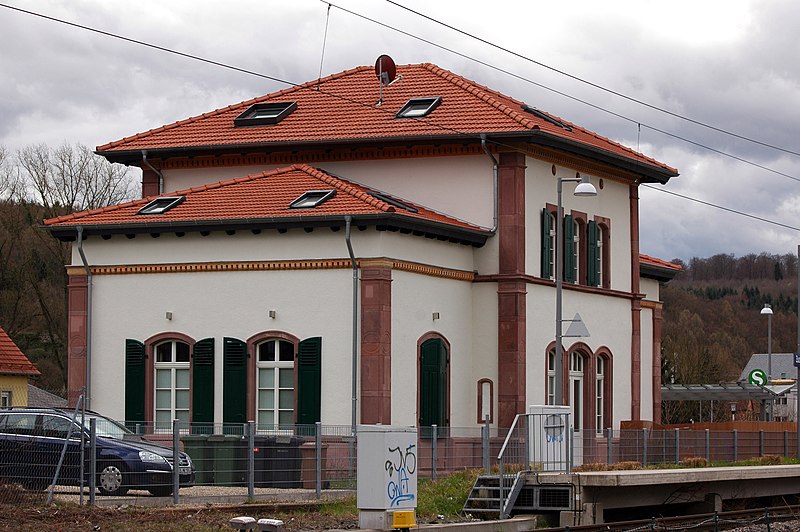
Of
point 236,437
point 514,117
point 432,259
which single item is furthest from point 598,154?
point 236,437

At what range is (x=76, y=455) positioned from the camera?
74.3 ft

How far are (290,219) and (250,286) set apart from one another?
1.91 meters

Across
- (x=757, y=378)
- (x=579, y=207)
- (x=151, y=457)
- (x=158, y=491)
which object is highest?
(x=579, y=207)

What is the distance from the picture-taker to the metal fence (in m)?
22.0

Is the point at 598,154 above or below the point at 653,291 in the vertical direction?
above

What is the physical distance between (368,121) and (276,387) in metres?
7.99

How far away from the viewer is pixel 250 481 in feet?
79.3

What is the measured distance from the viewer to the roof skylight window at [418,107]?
36.9 metres

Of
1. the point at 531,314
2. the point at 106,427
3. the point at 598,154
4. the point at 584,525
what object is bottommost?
the point at 584,525

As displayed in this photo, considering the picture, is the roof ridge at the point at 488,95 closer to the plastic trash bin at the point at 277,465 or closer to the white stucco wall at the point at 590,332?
the white stucco wall at the point at 590,332

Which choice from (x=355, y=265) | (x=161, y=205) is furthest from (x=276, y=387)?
(x=161, y=205)

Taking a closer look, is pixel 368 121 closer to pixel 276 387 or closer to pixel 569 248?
pixel 569 248

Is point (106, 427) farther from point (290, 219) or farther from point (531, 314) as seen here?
point (531, 314)

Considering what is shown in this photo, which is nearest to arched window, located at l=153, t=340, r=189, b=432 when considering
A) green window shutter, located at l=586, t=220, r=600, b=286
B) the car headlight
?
the car headlight
